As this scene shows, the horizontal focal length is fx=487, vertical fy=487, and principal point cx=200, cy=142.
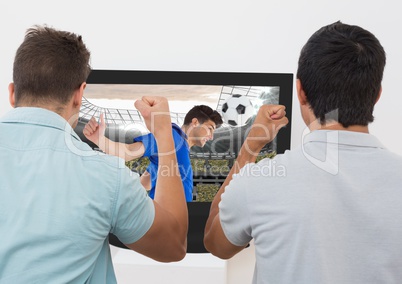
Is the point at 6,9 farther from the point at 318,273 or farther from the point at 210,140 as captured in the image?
the point at 318,273

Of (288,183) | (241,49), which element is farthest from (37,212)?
(241,49)

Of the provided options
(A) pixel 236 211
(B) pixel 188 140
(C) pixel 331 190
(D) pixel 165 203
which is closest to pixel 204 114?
(B) pixel 188 140

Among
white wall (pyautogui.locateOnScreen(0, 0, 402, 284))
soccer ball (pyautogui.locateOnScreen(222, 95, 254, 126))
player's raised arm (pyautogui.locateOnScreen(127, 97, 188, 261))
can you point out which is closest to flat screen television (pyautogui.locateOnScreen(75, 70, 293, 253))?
soccer ball (pyautogui.locateOnScreen(222, 95, 254, 126))

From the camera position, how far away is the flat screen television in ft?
9.65

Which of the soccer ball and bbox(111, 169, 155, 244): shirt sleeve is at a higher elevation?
the soccer ball

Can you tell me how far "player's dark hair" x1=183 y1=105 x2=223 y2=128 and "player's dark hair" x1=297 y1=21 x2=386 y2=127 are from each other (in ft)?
5.79

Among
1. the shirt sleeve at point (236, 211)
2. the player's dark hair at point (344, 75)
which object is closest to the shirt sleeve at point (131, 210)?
the shirt sleeve at point (236, 211)

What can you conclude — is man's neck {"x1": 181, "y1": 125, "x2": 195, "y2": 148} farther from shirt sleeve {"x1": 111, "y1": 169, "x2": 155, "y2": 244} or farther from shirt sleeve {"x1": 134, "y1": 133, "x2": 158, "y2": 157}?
shirt sleeve {"x1": 111, "y1": 169, "x2": 155, "y2": 244}

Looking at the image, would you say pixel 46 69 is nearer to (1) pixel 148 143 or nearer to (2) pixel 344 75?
(2) pixel 344 75

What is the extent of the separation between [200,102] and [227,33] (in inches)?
23.6

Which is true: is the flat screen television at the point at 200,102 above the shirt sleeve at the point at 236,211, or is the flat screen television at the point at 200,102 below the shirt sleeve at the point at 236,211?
above

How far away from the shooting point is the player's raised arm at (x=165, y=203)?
48.1 inches

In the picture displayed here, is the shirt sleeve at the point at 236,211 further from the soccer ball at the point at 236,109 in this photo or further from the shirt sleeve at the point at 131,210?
the soccer ball at the point at 236,109

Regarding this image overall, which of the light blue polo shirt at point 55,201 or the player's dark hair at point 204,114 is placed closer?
the light blue polo shirt at point 55,201
